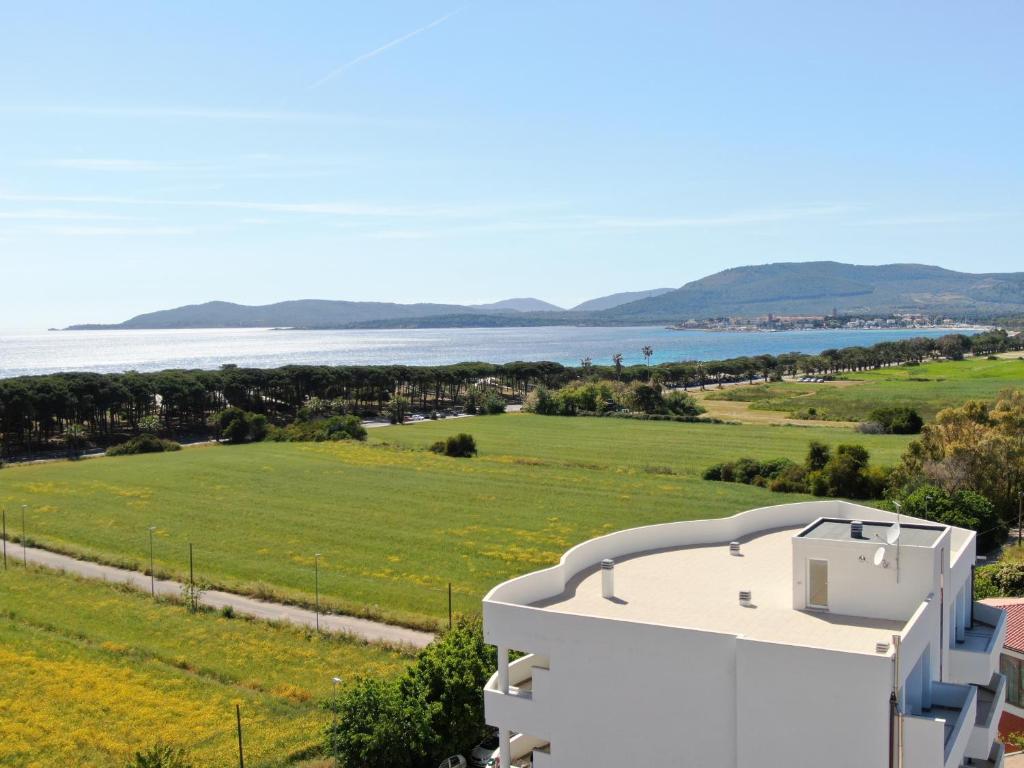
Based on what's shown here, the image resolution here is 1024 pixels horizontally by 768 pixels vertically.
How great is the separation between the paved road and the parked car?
26.8ft

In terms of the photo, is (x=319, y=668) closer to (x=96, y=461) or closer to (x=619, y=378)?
(x=96, y=461)

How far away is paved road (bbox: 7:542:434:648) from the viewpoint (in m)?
32.8

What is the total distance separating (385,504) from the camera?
187ft

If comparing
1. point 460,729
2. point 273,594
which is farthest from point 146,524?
point 460,729

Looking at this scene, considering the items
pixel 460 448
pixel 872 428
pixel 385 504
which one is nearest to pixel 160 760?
pixel 385 504

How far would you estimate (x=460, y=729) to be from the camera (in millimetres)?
22562

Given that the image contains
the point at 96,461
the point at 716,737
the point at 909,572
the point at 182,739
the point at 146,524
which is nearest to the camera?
the point at 716,737

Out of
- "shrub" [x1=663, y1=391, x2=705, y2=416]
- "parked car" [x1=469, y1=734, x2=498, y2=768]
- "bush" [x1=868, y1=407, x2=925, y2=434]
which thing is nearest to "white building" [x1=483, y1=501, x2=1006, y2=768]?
"parked car" [x1=469, y1=734, x2=498, y2=768]

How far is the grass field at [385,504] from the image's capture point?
4138cm

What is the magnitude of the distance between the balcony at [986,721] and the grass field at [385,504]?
20573 mm

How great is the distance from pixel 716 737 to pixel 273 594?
2698 cm

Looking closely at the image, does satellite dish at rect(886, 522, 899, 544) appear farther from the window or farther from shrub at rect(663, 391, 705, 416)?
shrub at rect(663, 391, 705, 416)

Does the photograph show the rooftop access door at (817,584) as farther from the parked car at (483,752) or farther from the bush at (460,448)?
the bush at (460,448)

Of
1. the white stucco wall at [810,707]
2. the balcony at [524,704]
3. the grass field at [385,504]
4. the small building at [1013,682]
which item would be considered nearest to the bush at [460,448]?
the grass field at [385,504]
